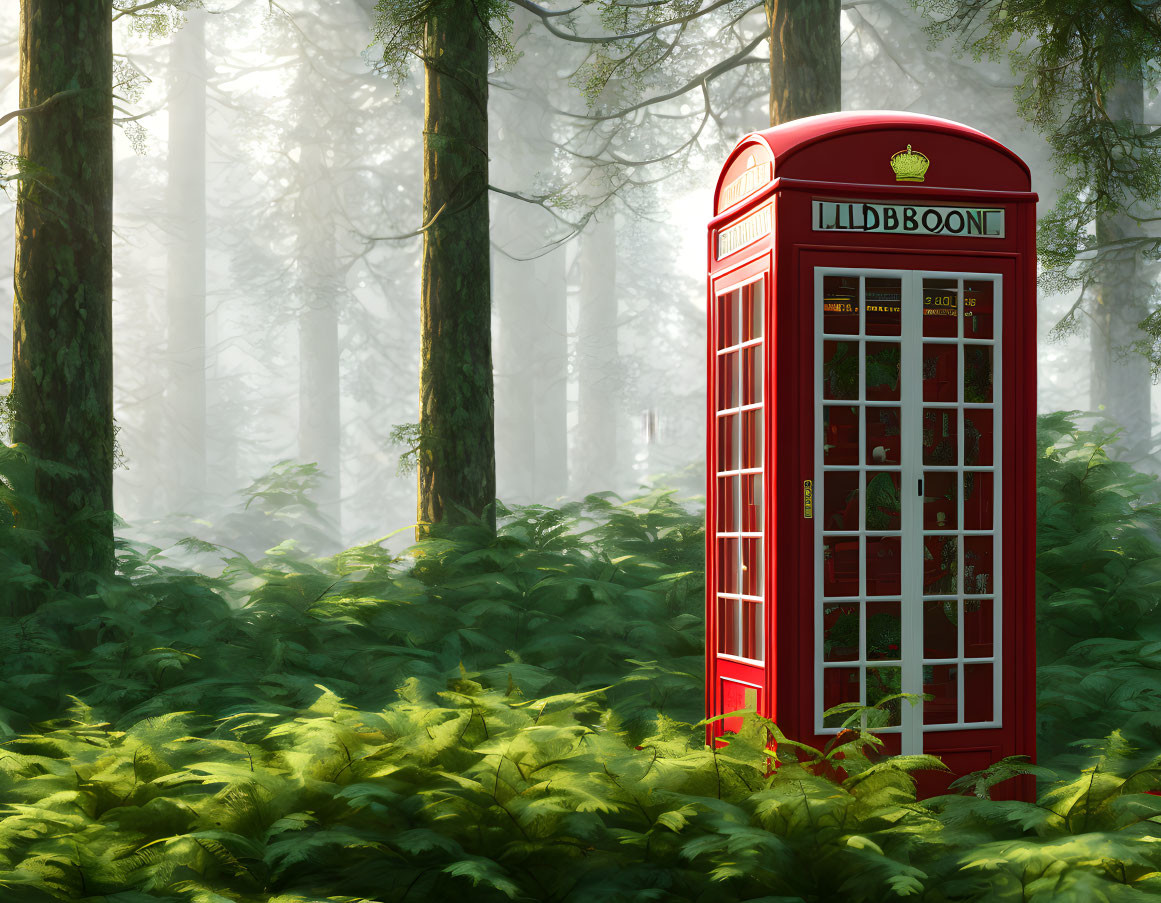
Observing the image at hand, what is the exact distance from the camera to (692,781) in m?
3.76

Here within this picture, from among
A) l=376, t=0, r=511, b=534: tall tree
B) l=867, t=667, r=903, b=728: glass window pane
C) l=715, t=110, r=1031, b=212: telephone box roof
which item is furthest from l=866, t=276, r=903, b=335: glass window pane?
l=376, t=0, r=511, b=534: tall tree

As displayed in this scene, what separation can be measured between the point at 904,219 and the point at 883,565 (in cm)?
147

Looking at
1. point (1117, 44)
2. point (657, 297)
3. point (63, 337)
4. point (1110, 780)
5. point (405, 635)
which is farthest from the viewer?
point (657, 297)

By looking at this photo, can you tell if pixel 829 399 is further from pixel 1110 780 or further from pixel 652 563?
pixel 652 563

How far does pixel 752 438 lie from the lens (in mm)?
4484

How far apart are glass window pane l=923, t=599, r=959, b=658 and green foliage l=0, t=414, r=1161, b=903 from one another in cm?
21

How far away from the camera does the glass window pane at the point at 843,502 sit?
427cm

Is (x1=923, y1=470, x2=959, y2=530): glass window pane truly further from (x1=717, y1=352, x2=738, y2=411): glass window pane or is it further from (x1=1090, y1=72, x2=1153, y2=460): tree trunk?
(x1=1090, y1=72, x2=1153, y2=460): tree trunk

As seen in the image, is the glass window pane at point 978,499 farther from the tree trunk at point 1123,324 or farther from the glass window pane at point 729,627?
the tree trunk at point 1123,324

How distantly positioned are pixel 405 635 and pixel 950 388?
356 cm

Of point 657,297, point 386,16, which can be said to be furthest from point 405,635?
point 657,297

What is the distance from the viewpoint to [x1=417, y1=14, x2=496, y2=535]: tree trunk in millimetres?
7668

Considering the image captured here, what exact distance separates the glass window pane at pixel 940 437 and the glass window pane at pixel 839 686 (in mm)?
967

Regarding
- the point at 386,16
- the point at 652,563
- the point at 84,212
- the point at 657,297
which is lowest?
the point at 652,563
